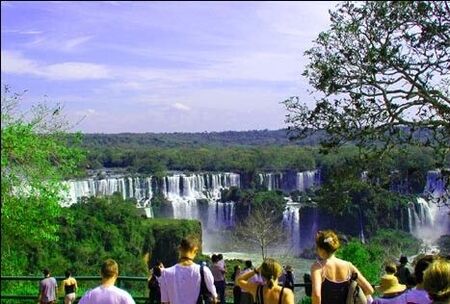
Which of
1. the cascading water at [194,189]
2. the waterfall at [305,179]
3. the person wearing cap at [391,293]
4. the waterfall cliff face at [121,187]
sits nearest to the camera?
the person wearing cap at [391,293]

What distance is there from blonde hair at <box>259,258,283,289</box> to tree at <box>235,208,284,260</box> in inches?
1499

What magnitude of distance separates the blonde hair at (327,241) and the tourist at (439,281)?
1270mm

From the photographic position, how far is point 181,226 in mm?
51562

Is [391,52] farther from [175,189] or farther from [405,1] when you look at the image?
[175,189]

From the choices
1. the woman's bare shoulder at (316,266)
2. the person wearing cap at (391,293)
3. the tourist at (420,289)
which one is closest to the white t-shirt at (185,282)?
the woman's bare shoulder at (316,266)

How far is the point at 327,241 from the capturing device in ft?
15.0

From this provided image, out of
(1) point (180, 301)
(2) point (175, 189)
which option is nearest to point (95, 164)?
(2) point (175, 189)

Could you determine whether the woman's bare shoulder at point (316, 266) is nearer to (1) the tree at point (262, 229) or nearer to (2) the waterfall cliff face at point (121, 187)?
(1) the tree at point (262, 229)

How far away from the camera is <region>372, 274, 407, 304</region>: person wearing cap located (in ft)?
13.3

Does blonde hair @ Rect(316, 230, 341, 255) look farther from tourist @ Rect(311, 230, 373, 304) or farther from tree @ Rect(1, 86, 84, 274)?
tree @ Rect(1, 86, 84, 274)

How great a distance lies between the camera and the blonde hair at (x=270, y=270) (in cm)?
446

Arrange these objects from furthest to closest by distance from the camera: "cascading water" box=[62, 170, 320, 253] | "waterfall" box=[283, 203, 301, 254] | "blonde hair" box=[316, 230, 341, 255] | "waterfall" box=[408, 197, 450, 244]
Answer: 1. "cascading water" box=[62, 170, 320, 253]
2. "waterfall" box=[283, 203, 301, 254]
3. "waterfall" box=[408, 197, 450, 244]
4. "blonde hair" box=[316, 230, 341, 255]

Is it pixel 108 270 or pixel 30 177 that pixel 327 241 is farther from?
pixel 30 177

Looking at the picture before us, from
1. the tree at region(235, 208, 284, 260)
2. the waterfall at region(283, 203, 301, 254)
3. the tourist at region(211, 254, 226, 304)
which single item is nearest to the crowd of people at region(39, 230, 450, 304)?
the tourist at region(211, 254, 226, 304)
